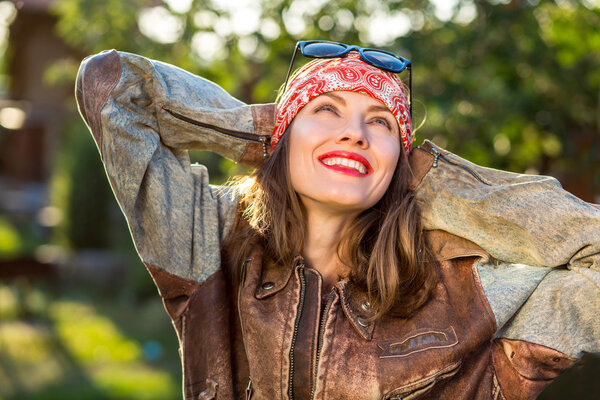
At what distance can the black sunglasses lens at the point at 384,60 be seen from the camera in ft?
8.13

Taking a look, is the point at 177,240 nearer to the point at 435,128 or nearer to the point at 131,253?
the point at 435,128

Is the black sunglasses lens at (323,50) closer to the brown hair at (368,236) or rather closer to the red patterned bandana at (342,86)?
the red patterned bandana at (342,86)

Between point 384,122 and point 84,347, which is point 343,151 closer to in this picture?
point 384,122

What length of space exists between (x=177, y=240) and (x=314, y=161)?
1.82ft

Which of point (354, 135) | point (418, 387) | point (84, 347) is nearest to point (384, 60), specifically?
point (354, 135)

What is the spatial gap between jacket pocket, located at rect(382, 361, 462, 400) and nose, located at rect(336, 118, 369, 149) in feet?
2.59

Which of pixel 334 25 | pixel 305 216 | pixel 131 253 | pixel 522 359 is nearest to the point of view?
pixel 522 359

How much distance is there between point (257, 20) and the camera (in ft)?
14.0

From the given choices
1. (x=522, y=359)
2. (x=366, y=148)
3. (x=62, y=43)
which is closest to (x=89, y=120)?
(x=366, y=148)

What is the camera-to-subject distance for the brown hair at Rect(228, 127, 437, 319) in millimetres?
2400

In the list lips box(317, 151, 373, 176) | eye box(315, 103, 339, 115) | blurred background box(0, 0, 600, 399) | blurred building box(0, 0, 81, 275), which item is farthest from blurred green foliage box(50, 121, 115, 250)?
lips box(317, 151, 373, 176)

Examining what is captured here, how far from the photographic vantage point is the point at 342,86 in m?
2.40

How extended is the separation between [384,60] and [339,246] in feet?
2.29

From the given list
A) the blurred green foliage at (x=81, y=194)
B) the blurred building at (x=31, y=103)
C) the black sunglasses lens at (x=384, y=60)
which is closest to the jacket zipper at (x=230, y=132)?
the black sunglasses lens at (x=384, y=60)
